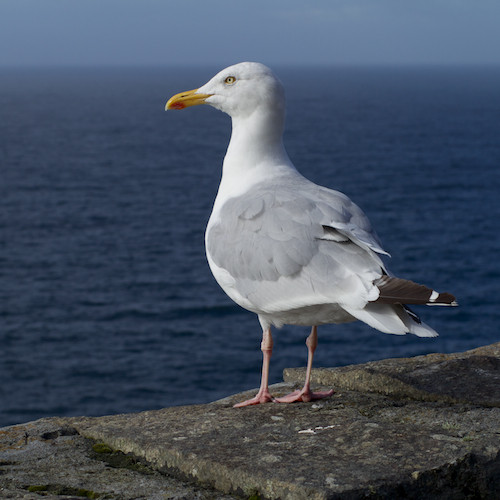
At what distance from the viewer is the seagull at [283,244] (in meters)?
5.19

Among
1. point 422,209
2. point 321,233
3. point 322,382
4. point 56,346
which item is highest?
point 321,233

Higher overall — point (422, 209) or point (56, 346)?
point (422, 209)

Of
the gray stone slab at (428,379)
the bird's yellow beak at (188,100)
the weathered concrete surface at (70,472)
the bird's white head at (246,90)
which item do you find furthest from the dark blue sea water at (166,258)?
the weathered concrete surface at (70,472)

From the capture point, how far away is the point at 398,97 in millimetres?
190000

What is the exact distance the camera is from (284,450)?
4.47m

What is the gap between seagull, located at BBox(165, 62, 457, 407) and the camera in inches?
204

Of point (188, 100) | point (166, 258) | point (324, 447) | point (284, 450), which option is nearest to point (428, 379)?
point (324, 447)

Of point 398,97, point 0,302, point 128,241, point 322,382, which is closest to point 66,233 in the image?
point 128,241

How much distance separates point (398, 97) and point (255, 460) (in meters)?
193

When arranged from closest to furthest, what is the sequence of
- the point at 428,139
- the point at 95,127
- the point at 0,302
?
the point at 0,302 < the point at 428,139 < the point at 95,127

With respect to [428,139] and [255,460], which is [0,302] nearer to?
[255,460]

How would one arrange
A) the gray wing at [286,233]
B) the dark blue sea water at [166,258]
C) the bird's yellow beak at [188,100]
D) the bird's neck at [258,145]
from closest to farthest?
Answer: the gray wing at [286,233] < the bird's neck at [258,145] < the bird's yellow beak at [188,100] < the dark blue sea water at [166,258]

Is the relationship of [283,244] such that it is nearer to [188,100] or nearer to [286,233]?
[286,233]

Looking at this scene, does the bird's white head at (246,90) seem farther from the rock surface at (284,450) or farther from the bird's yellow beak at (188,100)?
the rock surface at (284,450)
